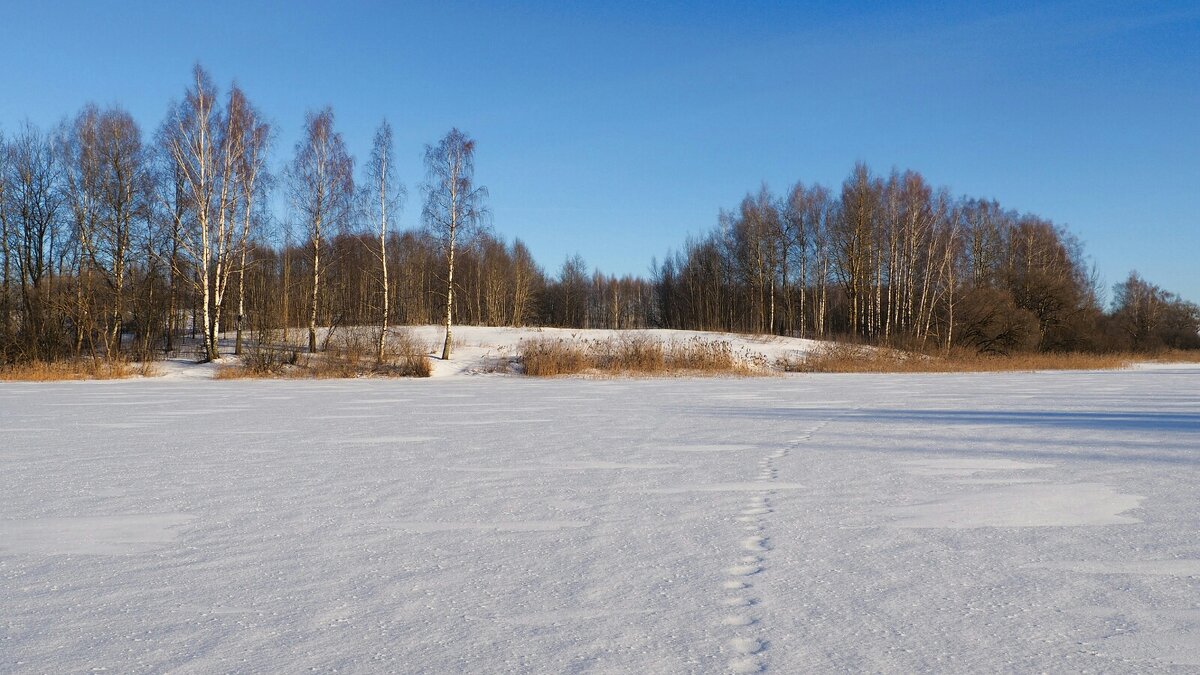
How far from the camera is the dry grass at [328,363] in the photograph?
18516 mm

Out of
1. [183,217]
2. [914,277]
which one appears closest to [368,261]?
[183,217]

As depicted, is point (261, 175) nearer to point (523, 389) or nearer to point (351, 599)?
point (523, 389)

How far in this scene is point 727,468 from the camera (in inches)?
189

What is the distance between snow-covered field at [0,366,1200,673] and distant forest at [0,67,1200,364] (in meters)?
16.1

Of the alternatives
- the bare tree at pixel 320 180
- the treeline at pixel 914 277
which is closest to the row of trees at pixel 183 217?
the bare tree at pixel 320 180

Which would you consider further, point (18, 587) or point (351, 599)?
point (18, 587)

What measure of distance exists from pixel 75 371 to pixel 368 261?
926 inches

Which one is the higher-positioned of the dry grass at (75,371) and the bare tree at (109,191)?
the bare tree at (109,191)

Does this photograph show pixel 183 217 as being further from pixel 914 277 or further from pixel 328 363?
pixel 914 277

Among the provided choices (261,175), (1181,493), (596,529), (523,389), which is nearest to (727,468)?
(596,529)

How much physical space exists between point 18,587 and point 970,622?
10.1ft

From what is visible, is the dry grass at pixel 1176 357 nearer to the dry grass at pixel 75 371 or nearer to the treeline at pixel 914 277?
the treeline at pixel 914 277

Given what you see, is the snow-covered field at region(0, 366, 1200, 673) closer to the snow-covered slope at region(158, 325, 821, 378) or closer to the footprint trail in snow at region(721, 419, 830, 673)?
the footprint trail in snow at region(721, 419, 830, 673)

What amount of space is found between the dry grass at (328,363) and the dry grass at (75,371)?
1.86m
